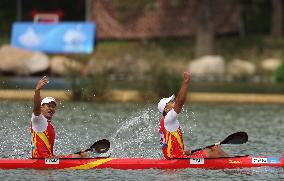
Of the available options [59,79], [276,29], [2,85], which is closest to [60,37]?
[59,79]

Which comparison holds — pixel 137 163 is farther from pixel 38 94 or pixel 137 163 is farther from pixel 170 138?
pixel 38 94

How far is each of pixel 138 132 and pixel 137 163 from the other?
805 centimetres

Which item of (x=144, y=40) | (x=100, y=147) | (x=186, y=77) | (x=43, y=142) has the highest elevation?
(x=144, y=40)

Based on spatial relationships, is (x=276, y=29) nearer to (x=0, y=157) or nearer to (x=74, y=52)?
(x=74, y=52)

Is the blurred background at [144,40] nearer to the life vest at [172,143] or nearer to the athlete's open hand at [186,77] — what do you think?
the life vest at [172,143]

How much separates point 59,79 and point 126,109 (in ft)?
38.0

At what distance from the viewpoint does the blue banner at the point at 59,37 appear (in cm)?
5381

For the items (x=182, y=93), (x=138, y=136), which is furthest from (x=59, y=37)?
(x=182, y=93)

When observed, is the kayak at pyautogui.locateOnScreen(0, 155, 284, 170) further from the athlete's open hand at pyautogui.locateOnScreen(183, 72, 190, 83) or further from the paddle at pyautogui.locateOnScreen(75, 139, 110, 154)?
the athlete's open hand at pyautogui.locateOnScreen(183, 72, 190, 83)

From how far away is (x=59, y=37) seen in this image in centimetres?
5400

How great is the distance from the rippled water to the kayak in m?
0.12

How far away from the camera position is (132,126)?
32.4 metres

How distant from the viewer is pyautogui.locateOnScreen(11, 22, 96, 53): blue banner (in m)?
53.8

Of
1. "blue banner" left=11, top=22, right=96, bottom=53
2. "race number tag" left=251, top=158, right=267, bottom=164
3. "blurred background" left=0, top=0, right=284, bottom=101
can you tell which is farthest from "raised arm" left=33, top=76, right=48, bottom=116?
"blue banner" left=11, top=22, right=96, bottom=53
